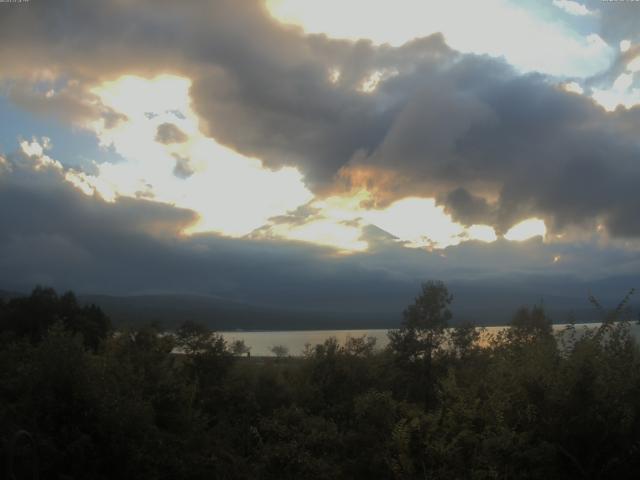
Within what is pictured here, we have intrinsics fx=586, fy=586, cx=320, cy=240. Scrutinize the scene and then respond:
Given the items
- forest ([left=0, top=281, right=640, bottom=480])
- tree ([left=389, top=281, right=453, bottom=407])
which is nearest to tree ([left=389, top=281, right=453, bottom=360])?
tree ([left=389, top=281, right=453, bottom=407])

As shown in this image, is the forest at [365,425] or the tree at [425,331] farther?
the tree at [425,331]

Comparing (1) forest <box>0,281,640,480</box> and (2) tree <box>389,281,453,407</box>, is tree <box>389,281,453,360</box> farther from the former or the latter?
(1) forest <box>0,281,640,480</box>

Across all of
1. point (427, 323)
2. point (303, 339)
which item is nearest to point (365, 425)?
point (427, 323)

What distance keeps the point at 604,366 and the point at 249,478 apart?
352 inches

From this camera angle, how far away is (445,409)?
13.7 metres

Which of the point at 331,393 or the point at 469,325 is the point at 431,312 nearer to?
the point at 469,325

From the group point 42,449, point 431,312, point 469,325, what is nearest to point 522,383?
point 42,449

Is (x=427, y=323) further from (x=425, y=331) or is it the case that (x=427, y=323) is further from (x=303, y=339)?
(x=303, y=339)

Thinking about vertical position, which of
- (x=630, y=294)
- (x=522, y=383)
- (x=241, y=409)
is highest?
(x=630, y=294)

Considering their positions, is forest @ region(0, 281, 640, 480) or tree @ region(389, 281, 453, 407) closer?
forest @ region(0, 281, 640, 480)

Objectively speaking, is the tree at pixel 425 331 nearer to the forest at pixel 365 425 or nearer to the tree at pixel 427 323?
the tree at pixel 427 323

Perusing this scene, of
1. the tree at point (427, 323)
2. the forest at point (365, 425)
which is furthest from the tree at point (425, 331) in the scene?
the forest at point (365, 425)

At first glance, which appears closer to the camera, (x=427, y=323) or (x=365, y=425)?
(x=365, y=425)

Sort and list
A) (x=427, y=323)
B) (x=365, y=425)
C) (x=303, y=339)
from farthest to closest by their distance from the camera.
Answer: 1. (x=303, y=339)
2. (x=427, y=323)
3. (x=365, y=425)
